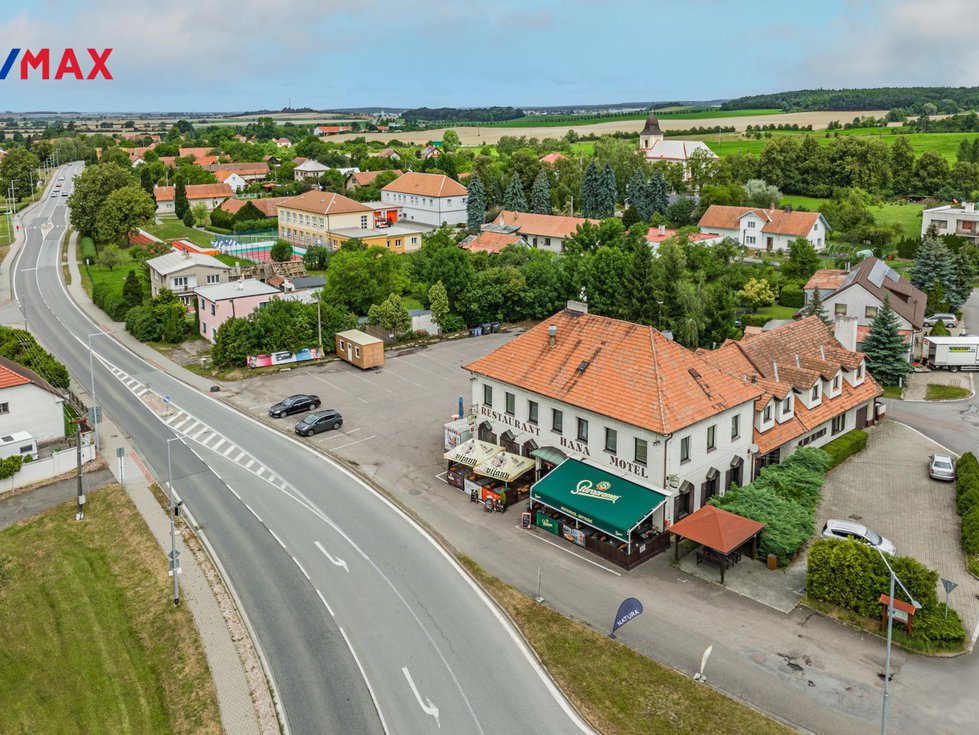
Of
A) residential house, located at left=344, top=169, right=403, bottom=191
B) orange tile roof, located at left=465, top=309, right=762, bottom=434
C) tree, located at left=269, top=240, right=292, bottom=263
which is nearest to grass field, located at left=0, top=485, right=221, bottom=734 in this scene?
orange tile roof, located at left=465, top=309, right=762, bottom=434

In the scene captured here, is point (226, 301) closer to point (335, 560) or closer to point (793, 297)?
point (335, 560)

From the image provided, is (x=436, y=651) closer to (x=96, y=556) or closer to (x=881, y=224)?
(x=96, y=556)

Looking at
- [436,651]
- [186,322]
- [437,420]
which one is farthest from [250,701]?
[186,322]

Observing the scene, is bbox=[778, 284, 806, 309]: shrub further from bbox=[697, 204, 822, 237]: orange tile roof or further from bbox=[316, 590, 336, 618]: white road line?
bbox=[316, 590, 336, 618]: white road line

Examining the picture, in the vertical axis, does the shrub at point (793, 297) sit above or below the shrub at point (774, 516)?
above

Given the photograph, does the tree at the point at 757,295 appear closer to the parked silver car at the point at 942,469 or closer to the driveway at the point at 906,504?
the driveway at the point at 906,504

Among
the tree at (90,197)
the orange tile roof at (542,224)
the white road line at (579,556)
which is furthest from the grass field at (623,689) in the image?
the tree at (90,197)
